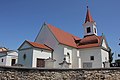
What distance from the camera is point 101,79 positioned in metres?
9.10

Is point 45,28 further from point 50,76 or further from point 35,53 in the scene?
point 50,76

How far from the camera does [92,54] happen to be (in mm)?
25531

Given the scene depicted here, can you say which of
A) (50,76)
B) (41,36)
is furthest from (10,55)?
(50,76)

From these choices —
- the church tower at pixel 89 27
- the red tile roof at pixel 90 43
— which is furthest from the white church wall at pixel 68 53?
the church tower at pixel 89 27

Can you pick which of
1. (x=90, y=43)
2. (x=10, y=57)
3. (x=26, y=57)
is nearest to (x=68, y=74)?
(x=26, y=57)

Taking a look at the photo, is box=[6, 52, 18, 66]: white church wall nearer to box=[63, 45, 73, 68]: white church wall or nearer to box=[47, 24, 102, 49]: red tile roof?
box=[47, 24, 102, 49]: red tile roof

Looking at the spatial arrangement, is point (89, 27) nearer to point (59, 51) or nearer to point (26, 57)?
point (59, 51)

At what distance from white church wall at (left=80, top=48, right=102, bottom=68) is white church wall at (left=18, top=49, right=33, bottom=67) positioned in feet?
33.2

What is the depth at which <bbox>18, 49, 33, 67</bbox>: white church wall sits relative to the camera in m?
20.9

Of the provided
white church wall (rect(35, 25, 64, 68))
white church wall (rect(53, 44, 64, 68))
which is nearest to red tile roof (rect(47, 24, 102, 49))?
white church wall (rect(35, 25, 64, 68))

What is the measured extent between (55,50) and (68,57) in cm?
260

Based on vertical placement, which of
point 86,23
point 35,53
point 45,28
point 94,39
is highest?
point 86,23

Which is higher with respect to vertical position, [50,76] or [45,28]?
→ [45,28]

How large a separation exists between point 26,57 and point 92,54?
11452mm
